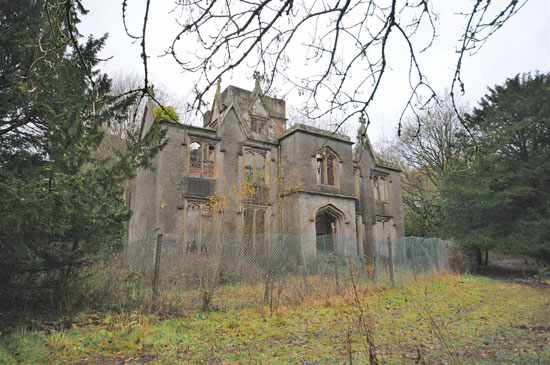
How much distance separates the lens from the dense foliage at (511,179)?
57.9ft

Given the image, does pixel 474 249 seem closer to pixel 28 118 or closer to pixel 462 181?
pixel 462 181

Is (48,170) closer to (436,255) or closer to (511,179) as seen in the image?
(436,255)

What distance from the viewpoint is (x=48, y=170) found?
6.19 m

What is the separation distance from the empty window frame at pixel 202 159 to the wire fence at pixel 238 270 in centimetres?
554

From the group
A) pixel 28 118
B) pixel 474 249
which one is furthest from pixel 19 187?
pixel 474 249

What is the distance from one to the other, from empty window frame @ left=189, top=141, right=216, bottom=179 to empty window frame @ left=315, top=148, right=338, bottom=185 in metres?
5.17

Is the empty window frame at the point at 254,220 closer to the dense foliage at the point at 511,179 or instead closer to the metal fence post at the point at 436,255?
the metal fence post at the point at 436,255

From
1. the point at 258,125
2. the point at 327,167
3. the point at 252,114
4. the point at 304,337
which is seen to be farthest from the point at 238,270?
the point at 258,125

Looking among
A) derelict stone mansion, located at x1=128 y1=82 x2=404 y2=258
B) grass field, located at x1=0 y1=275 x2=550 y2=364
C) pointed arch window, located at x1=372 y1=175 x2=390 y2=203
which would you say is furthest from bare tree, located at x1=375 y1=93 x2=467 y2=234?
grass field, located at x1=0 y1=275 x2=550 y2=364

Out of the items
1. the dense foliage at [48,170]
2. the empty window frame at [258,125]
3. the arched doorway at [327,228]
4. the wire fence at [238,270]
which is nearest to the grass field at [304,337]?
the wire fence at [238,270]

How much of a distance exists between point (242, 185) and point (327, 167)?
470cm

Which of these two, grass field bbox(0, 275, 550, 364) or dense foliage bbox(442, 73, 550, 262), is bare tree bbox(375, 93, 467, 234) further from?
grass field bbox(0, 275, 550, 364)

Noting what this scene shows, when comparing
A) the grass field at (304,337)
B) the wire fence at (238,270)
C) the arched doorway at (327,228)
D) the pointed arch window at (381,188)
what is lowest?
the grass field at (304,337)

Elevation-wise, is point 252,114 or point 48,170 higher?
point 252,114
